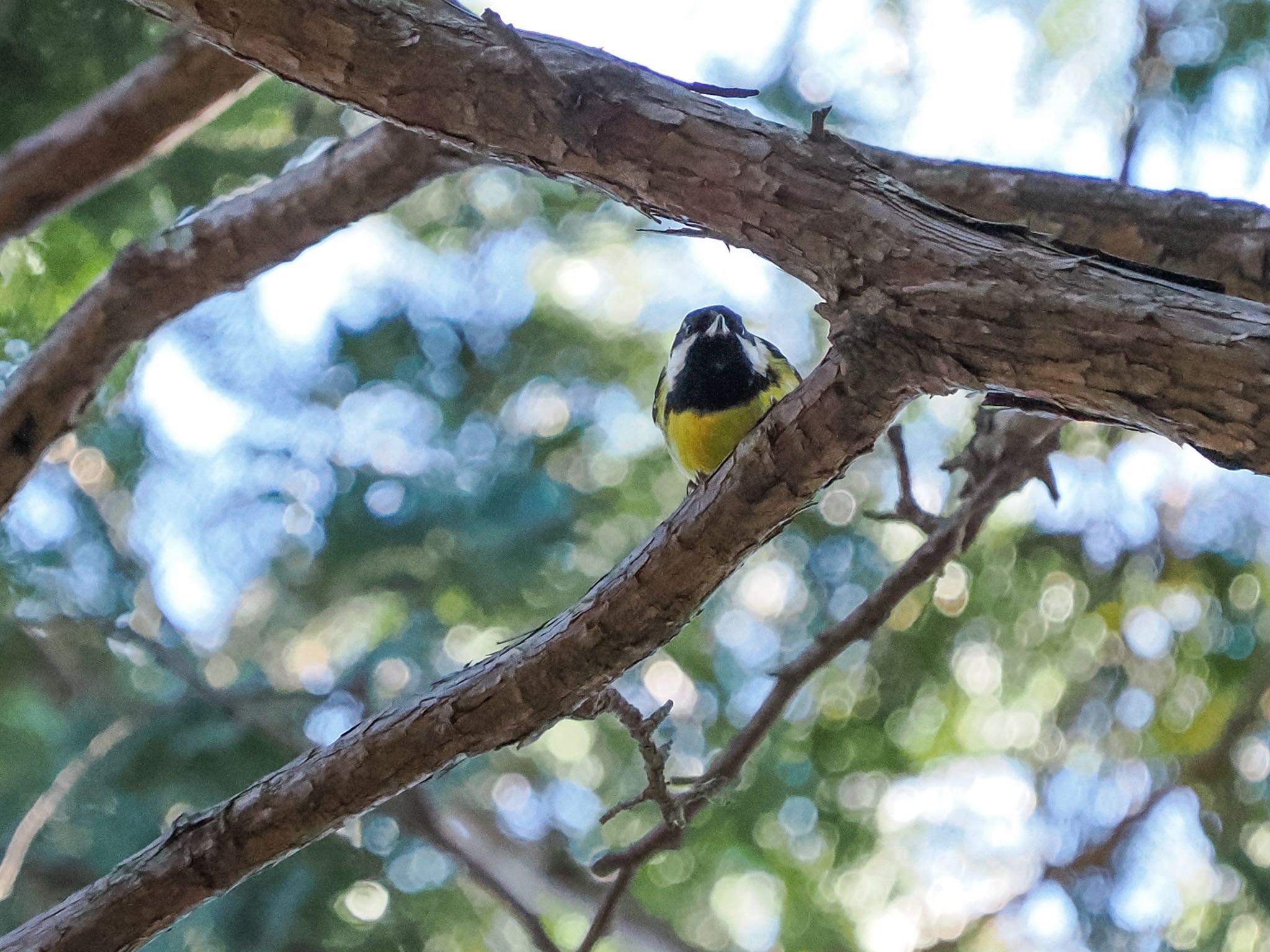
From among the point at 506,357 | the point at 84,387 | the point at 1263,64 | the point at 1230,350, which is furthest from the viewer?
the point at 506,357

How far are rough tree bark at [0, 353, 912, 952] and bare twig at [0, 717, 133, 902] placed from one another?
23.9 inches

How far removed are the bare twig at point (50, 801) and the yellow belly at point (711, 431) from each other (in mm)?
1375

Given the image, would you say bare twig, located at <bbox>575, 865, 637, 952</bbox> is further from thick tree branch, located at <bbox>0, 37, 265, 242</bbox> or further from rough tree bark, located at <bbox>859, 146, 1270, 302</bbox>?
thick tree branch, located at <bbox>0, 37, 265, 242</bbox>

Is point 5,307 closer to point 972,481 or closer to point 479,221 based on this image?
point 479,221

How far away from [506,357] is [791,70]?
3.46 ft

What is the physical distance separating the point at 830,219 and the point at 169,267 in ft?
5.05

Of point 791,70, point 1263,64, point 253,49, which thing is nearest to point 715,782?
Answer: point 253,49

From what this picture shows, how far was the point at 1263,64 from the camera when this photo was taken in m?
2.59

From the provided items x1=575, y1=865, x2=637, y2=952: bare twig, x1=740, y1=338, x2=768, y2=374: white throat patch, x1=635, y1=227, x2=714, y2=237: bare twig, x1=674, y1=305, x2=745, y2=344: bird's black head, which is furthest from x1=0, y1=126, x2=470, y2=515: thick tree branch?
x1=575, y1=865, x2=637, y2=952: bare twig

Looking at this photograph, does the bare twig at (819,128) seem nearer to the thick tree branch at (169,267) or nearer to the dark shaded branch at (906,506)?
the dark shaded branch at (906,506)

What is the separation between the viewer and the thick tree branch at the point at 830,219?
3.19 ft

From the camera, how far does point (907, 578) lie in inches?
73.7

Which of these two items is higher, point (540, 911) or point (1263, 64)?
point (1263, 64)

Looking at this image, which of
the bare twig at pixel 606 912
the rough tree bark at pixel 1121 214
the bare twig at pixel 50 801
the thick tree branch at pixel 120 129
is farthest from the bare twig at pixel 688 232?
the bare twig at pixel 50 801
